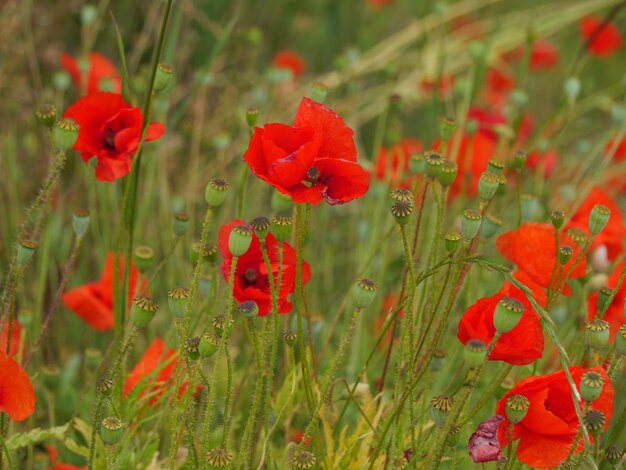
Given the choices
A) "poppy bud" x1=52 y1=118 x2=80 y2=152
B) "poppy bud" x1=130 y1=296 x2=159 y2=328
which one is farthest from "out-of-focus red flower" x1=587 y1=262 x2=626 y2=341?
"poppy bud" x1=52 y1=118 x2=80 y2=152

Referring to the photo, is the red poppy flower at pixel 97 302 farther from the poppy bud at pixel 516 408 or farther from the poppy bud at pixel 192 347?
the poppy bud at pixel 516 408

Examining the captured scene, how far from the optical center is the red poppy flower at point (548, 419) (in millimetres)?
1032

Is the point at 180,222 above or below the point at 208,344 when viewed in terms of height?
above

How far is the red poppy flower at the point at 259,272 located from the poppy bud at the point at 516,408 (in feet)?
0.94

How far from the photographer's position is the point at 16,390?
1075 millimetres

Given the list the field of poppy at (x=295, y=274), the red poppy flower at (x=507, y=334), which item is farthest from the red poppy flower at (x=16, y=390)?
the red poppy flower at (x=507, y=334)

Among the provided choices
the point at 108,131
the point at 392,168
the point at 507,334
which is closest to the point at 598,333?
the point at 507,334

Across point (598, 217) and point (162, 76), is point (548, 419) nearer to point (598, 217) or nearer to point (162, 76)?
point (598, 217)

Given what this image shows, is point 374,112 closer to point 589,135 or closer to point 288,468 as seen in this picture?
point 589,135

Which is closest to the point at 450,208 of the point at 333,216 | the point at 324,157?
the point at 333,216

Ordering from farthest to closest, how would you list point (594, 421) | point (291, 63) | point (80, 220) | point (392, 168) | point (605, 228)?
point (291, 63) → point (392, 168) → point (605, 228) → point (80, 220) → point (594, 421)

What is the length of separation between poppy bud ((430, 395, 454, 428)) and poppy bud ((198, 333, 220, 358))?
0.78ft

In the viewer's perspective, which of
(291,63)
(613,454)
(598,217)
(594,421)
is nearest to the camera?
(594,421)

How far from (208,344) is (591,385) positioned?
374mm
